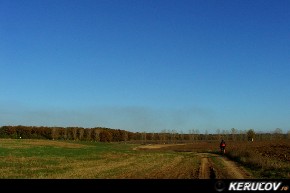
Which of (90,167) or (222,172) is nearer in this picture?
(222,172)

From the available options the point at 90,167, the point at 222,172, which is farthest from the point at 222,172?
the point at 90,167

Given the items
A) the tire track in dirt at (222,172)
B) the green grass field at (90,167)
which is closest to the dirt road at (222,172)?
the tire track in dirt at (222,172)

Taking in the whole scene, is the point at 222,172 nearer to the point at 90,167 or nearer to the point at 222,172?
the point at 222,172

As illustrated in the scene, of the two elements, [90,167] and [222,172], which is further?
[90,167]

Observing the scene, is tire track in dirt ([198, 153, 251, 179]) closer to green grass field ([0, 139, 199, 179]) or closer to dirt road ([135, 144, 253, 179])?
dirt road ([135, 144, 253, 179])

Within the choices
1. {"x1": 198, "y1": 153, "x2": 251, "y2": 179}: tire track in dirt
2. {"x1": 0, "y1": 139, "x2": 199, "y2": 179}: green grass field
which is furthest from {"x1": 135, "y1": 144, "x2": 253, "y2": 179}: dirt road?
{"x1": 0, "y1": 139, "x2": 199, "y2": 179}: green grass field

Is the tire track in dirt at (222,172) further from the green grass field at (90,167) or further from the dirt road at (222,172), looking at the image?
the green grass field at (90,167)
